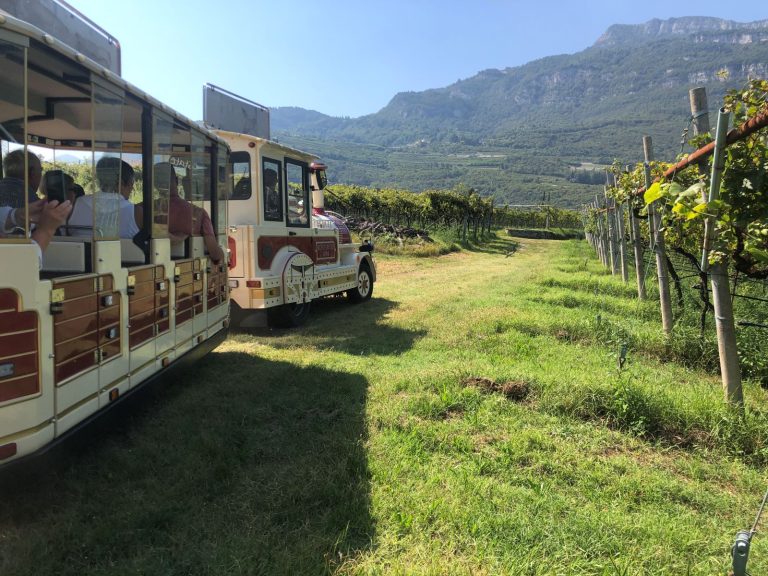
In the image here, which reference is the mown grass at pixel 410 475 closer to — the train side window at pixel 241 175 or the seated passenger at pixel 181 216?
the seated passenger at pixel 181 216

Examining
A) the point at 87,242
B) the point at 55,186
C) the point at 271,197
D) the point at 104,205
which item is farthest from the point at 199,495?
the point at 271,197

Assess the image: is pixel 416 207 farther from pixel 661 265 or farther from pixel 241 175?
pixel 661 265

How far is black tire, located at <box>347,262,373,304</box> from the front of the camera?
412 inches

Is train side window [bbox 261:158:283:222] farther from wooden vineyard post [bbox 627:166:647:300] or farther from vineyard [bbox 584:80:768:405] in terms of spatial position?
wooden vineyard post [bbox 627:166:647:300]

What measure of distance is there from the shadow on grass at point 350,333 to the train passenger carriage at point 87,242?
2.11 meters

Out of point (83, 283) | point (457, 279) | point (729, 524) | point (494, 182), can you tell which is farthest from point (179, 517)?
point (494, 182)

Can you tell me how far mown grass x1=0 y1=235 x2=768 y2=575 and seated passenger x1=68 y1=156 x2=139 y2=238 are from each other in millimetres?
1353

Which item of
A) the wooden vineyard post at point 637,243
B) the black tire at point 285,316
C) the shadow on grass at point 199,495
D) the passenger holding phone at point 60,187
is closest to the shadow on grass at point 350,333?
the black tire at point 285,316

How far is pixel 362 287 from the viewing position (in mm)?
10750

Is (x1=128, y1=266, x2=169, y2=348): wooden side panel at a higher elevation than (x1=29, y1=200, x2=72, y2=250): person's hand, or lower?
lower

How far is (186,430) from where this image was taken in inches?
156

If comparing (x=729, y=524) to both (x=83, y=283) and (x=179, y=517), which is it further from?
(x=83, y=283)

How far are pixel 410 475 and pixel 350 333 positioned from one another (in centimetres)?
450

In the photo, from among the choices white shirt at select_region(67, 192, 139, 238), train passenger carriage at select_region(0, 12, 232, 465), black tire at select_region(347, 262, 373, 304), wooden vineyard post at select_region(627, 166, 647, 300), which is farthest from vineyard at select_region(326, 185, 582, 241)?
white shirt at select_region(67, 192, 139, 238)
